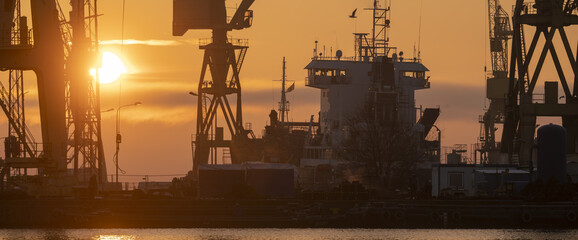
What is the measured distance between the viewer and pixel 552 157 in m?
86.2

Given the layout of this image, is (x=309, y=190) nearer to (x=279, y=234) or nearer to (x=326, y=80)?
(x=279, y=234)

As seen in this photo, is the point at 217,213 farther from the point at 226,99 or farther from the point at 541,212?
the point at 226,99

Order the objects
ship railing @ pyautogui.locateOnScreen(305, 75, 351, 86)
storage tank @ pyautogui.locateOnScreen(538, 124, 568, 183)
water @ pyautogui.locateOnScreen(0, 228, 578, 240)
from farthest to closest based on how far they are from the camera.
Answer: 1. ship railing @ pyautogui.locateOnScreen(305, 75, 351, 86)
2. storage tank @ pyautogui.locateOnScreen(538, 124, 568, 183)
3. water @ pyautogui.locateOnScreen(0, 228, 578, 240)

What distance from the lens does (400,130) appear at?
114 meters

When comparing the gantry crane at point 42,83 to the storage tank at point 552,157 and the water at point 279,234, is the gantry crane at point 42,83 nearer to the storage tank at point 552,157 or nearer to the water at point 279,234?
the water at point 279,234

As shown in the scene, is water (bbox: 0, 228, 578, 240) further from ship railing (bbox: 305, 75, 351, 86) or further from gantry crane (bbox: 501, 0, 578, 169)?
ship railing (bbox: 305, 75, 351, 86)

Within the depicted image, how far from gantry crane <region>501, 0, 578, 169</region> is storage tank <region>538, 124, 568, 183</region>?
7.28 meters

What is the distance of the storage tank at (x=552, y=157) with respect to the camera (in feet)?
282

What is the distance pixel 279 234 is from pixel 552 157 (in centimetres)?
1789

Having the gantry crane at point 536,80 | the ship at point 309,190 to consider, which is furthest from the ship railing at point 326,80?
the gantry crane at point 536,80

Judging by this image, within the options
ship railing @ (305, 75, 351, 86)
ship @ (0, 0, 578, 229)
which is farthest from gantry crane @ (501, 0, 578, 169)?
ship railing @ (305, 75, 351, 86)

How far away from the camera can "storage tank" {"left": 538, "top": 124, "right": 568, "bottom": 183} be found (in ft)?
282

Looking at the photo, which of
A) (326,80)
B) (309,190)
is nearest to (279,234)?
(309,190)

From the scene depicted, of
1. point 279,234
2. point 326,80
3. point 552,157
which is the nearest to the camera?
point 279,234
